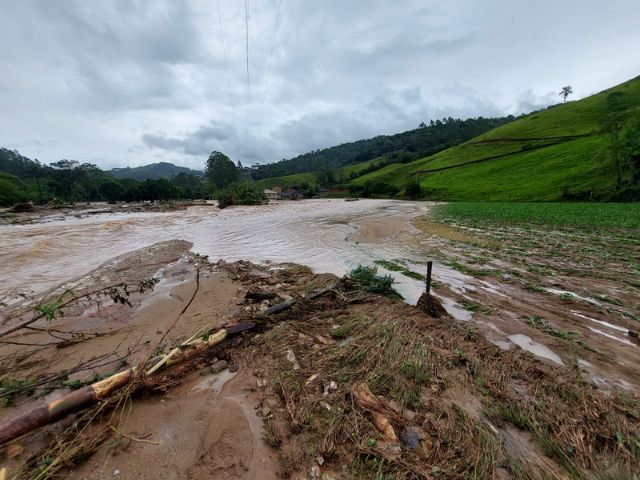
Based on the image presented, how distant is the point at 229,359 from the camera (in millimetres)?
4301

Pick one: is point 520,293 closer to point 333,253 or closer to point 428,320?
point 428,320

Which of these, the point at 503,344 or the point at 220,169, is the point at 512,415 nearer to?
the point at 503,344

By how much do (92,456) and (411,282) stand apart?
783 cm

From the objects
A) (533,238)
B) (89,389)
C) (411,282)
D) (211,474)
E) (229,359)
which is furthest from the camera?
(533,238)

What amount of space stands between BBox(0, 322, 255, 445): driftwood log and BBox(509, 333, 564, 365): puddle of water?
18.7ft

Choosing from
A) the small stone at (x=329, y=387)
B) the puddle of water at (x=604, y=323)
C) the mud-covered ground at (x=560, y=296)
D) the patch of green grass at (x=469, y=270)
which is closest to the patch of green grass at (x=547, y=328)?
the mud-covered ground at (x=560, y=296)

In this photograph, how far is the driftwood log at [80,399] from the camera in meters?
2.73

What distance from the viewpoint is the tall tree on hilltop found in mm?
101000

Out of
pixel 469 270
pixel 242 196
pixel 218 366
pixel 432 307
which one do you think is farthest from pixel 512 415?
pixel 242 196

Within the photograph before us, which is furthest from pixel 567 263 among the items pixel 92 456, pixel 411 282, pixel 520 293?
pixel 92 456

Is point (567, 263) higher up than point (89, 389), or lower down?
lower down

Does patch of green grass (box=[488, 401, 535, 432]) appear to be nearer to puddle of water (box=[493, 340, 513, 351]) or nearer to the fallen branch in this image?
puddle of water (box=[493, 340, 513, 351])

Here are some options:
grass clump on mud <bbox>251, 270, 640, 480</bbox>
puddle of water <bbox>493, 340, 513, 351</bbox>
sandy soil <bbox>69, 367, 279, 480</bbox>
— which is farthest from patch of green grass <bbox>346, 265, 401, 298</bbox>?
sandy soil <bbox>69, 367, 279, 480</bbox>

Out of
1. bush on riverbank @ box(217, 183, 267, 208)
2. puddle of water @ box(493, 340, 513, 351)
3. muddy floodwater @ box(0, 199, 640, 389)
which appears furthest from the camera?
bush on riverbank @ box(217, 183, 267, 208)
